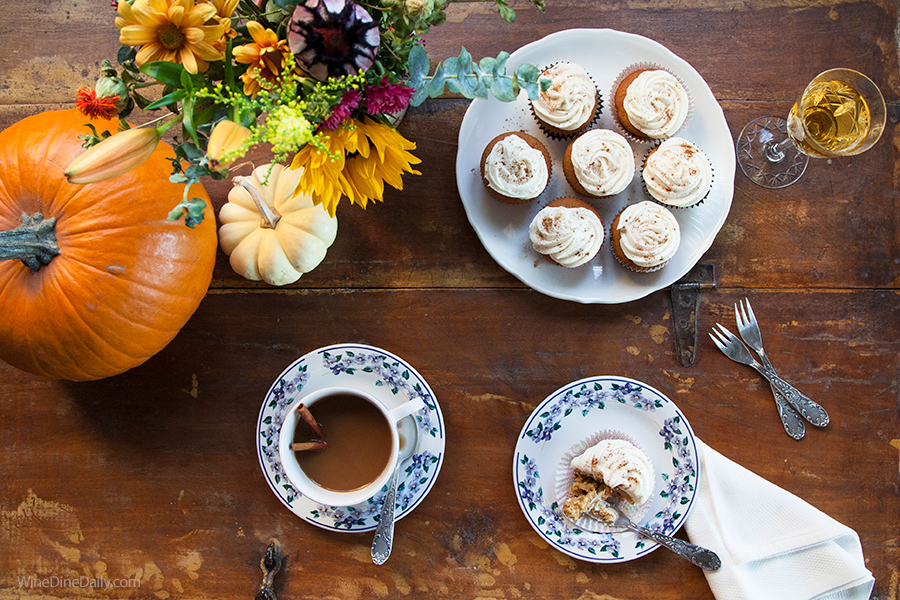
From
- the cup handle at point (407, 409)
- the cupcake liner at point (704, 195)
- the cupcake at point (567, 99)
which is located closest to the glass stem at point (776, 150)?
the cupcake liner at point (704, 195)

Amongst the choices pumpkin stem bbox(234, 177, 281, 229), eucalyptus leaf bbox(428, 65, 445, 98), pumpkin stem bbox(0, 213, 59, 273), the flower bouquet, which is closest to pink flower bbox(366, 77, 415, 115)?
the flower bouquet

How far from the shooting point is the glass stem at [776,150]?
155cm

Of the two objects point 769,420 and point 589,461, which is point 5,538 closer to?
point 589,461

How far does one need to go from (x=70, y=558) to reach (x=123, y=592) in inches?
6.8

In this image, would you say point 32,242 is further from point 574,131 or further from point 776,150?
point 776,150

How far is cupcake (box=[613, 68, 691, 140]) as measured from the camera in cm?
142

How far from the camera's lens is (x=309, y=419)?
1365 millimetres

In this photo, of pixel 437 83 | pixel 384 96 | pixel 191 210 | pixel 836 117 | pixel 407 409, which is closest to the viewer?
pixel 191 210

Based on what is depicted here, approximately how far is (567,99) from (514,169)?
216mm

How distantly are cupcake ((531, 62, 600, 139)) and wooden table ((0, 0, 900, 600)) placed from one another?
210 mm

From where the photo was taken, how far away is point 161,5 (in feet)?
2.93

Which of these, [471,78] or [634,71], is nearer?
[471,78]

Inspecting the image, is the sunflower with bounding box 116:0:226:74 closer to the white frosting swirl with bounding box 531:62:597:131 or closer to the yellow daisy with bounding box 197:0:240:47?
the yellow daisy with bounding box 197:0:240:47

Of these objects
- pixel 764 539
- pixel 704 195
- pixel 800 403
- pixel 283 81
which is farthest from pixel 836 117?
pixel 283 81
